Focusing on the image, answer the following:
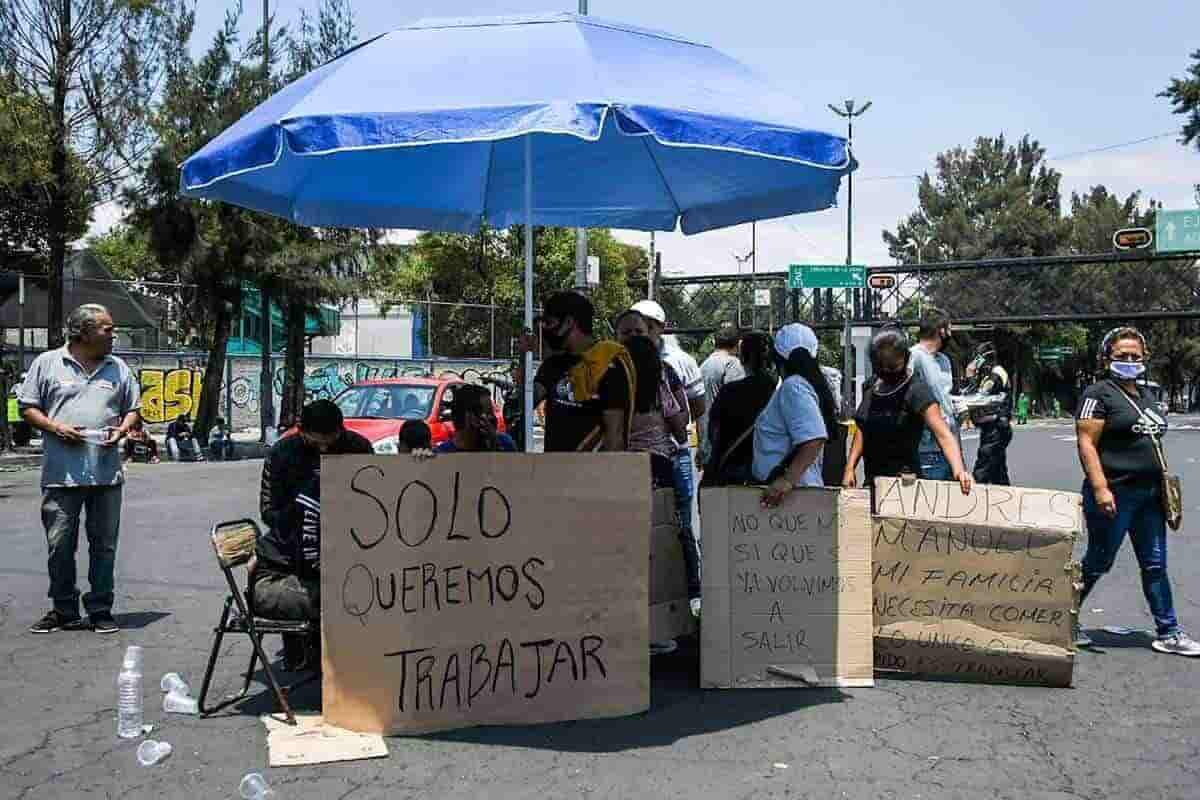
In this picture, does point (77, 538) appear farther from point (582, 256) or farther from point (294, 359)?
point (294, 359)

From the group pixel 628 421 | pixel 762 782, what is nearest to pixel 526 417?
pixel 628 421

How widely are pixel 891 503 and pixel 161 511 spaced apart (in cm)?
962

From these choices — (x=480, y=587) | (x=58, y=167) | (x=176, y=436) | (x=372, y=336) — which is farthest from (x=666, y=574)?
(x=372, y=336)

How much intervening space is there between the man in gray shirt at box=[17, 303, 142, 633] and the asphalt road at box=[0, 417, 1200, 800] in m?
0.27

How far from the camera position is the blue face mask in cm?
635

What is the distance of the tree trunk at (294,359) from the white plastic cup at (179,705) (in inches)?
769

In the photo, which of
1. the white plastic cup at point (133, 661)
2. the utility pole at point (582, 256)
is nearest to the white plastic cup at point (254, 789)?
the white plastic cup at point (133, 661)

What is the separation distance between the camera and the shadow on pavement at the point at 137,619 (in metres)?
7.07

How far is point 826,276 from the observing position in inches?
1357

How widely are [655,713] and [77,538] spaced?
11.6 ft

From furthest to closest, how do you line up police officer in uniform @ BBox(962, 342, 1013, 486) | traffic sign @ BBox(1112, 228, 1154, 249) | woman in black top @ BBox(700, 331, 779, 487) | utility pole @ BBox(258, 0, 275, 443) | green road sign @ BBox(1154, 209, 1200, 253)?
green road sign @ BBox(1154, 209, 1200, 253) < traffic sign @ BBox(1112, 228, 1154, 249) < utility pole @ BBox(258, 0, 275, 443) < police officer in uniform @ BBox(962, 342, 1013, 486) < woman in black top @ BBox(700, 331, 779, 487)

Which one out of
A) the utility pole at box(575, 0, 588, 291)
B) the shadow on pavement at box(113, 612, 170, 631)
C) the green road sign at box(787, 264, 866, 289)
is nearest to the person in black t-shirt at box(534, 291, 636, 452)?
the shadow on pavement at box(113, 612, 170, 631)

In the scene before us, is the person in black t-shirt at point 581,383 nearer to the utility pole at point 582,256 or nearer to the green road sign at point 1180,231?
the utility pole at point 582,256

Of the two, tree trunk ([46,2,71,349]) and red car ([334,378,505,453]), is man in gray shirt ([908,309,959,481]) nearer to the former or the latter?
red car ([334,378,505,453])
